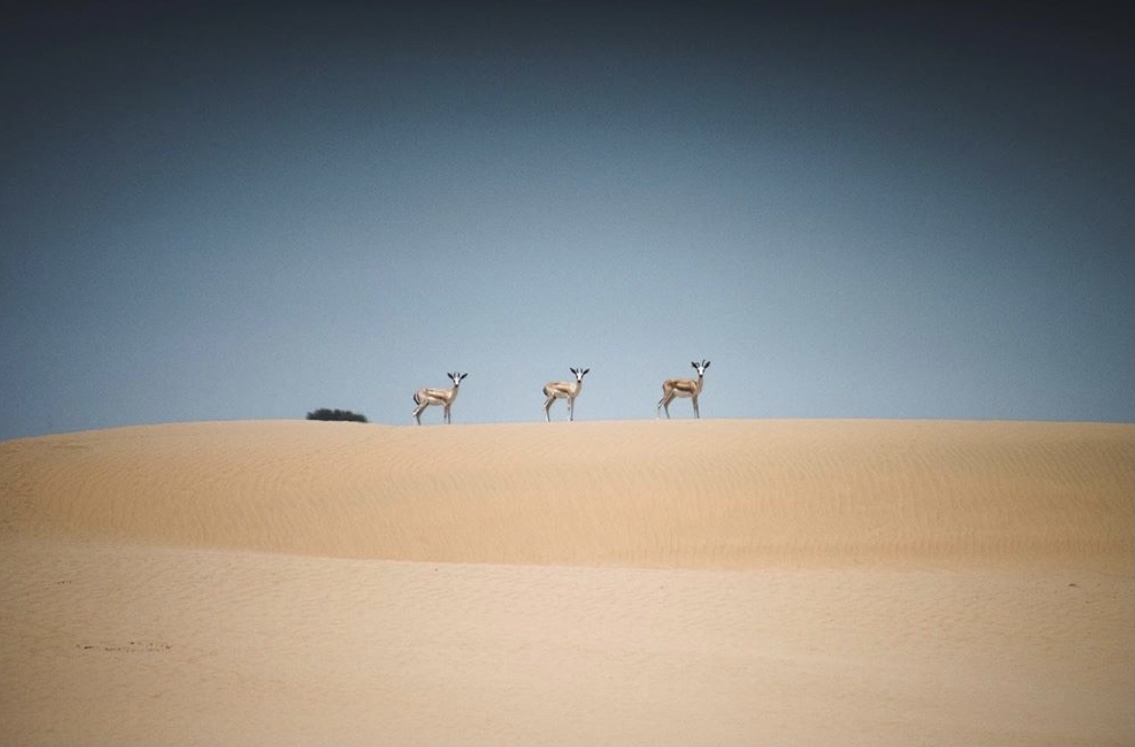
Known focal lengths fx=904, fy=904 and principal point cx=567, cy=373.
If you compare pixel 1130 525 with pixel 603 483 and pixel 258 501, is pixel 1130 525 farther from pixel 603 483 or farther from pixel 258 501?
pixel 258 501

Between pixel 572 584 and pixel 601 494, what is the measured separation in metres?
8.11

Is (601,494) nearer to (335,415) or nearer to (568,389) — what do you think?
(568,389)

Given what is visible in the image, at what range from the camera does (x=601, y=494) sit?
23.3 meters

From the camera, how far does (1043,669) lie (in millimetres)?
11172

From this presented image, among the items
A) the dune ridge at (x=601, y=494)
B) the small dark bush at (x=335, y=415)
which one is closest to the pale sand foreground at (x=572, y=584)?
the dune ridge at (x=601, y=494)

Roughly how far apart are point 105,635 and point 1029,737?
410 inches

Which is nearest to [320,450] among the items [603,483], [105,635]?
[603,483]

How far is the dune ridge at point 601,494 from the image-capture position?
20594 mm

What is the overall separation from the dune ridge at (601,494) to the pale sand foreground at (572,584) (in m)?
0.11

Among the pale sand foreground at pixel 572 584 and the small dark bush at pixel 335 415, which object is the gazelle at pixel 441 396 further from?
the small dark bush at pixel 335 415

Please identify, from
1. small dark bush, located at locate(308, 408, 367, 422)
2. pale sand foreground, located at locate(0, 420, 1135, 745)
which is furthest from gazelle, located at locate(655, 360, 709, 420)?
small dark bush, located at locate(308, 408, 367, 422)

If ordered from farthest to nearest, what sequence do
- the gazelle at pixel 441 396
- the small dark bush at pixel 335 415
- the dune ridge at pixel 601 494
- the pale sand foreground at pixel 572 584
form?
the small dark bush at pixel 335 415, the gazelle at pixel 441 396, the dune ridge at pixel 601 494, the pale sand foreground at pixel 572 584

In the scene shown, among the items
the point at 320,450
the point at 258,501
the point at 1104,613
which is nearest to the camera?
the point at 1104,613

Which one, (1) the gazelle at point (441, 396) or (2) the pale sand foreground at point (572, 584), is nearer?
(2) the pale sand foreground at point (572, 584)
